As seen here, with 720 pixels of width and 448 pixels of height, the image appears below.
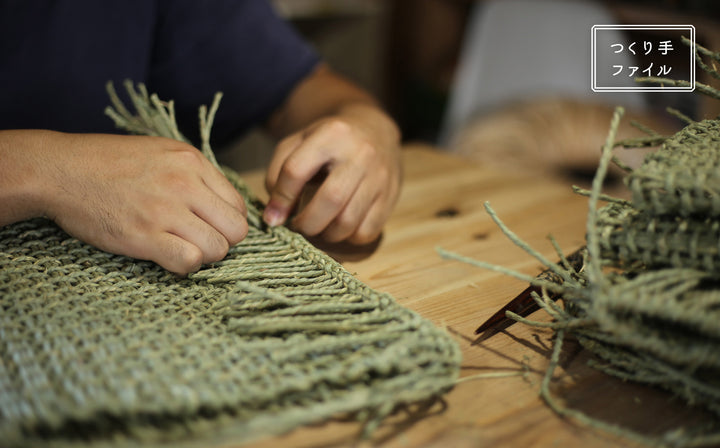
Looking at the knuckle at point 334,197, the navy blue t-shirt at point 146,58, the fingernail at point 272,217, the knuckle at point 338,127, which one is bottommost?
the fingernail at point 272,217

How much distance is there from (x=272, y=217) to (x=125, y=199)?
0.15 m

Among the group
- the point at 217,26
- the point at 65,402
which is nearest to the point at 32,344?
the point at 65,402

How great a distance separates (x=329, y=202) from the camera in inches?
22.7

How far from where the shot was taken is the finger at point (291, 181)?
1.89 feet

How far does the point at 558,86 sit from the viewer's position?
1.97 metres

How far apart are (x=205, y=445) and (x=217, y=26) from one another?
0.74m

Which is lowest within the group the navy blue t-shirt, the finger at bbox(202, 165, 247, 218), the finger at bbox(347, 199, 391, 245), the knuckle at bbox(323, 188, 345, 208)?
the finger at bbox(347, 199, 391, 245)

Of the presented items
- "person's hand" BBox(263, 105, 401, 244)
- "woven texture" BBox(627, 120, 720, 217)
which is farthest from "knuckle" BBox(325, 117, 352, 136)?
"woven texture" BBox(627, 120, 720, 217)

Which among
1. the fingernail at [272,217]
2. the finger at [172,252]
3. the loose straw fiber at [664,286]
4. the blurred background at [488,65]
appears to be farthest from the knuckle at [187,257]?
the blurred background at [488,65]

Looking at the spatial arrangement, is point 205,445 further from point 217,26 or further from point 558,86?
point 558,86

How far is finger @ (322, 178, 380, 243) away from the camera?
0.60m

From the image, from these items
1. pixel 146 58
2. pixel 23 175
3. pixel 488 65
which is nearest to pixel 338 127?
pixel 23 175

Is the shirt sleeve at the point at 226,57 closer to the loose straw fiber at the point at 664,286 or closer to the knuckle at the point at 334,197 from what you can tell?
the knuckle at the point at 334,197

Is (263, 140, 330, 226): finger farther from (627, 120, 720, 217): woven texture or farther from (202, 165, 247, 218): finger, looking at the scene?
(627, 120, 720, 217): woven texture
